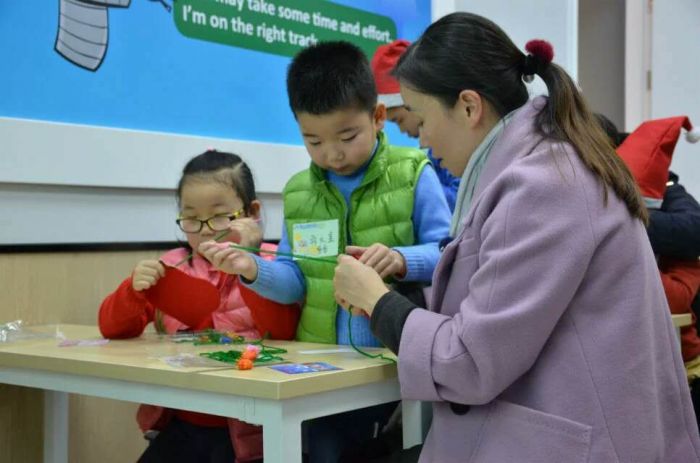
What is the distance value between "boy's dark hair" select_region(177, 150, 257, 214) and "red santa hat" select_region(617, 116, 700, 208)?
106 centimetres

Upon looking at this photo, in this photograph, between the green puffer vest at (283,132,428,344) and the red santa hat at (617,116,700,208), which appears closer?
the green puffer vest at (283,132,428,344)

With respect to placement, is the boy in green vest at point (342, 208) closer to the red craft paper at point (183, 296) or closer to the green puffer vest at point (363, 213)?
the green puffer vest at point (363, 213)

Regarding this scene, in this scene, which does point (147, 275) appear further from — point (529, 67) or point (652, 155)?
point (652, 155)

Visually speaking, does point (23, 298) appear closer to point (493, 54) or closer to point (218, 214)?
point (218, 214)

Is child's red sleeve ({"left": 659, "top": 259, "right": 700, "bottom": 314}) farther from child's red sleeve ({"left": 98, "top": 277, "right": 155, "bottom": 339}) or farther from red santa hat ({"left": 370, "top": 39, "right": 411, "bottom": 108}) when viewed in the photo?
child's red sleeve ({"left": 98, "top": 277, "right": 155, "bottom": 339})

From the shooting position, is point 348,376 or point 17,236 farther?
point 17,236

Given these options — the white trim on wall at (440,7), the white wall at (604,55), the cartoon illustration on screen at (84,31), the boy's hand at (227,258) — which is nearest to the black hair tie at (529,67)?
the boy's hand at (227,258)

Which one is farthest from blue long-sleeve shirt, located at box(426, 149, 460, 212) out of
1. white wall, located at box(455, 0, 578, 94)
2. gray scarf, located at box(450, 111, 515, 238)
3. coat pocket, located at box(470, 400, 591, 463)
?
white wall, located at box(455, 0, 578, 94)

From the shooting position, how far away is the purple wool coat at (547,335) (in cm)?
107

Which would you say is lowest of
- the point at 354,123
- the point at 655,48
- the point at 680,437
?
the point at 680,437

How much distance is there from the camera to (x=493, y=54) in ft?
4.19

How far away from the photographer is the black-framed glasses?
188cm

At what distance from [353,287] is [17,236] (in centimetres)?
98

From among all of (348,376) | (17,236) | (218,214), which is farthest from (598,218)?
(17,236)
